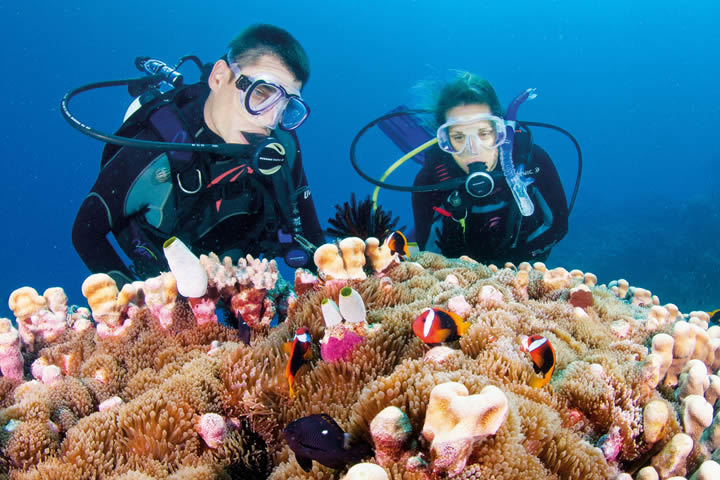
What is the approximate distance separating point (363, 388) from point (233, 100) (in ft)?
12.0

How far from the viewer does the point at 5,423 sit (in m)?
1.62

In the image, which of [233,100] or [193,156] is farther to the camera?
[233,100]

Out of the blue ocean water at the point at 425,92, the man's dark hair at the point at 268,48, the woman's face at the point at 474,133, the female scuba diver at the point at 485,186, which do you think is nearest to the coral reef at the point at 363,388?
the female scuba diver at the point at 485,186

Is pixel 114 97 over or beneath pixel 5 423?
over

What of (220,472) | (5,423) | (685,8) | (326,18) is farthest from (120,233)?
(685,8)

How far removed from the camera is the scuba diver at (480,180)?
4852mm

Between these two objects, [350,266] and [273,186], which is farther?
[273,186]

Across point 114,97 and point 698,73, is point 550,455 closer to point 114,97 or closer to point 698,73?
point 114,97

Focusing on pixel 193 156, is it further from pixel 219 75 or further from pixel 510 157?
pixel 510 157

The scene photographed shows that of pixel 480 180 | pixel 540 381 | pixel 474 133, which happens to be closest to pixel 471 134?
pixel 474 133

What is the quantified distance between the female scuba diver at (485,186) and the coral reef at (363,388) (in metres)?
2.54

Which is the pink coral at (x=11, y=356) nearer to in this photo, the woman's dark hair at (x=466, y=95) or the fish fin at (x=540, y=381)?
the fish fin at (x=540, y=381)

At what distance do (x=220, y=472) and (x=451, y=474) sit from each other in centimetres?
100

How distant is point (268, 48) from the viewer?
412 centimetres
